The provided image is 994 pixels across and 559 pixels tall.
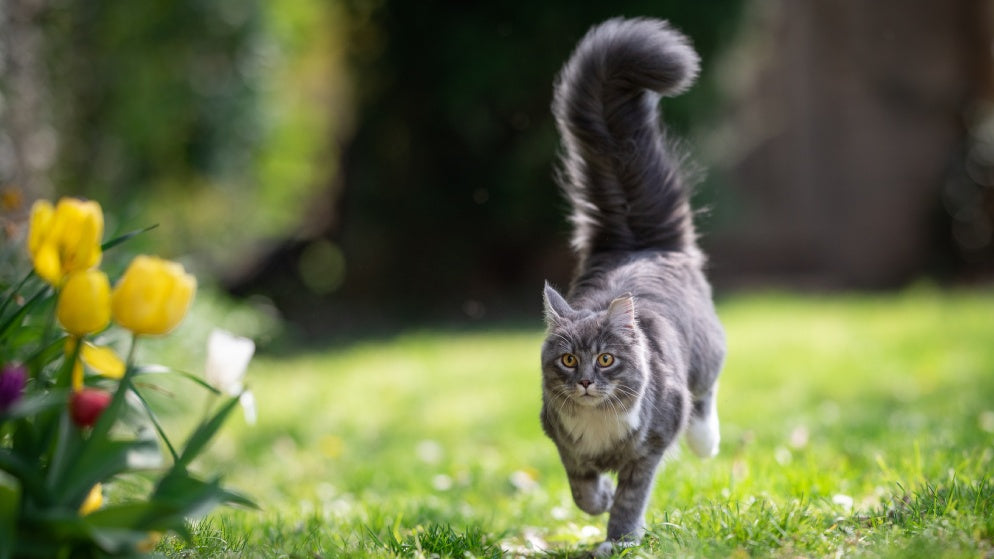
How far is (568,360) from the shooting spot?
287 centimetres

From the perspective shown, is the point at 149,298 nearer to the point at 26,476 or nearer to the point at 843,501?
the point at 26,476

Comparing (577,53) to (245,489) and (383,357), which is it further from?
(383,357)

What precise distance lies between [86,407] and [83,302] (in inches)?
8.4

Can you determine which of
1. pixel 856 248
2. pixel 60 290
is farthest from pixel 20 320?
pixel 856 248

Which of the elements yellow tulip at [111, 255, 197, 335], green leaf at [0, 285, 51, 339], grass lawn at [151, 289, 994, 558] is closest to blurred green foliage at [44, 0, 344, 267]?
grass lawn at [151, 289, 994, 558]

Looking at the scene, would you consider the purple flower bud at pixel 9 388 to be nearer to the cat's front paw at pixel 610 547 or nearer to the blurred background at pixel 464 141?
the cat's front paw at pixel 610 547

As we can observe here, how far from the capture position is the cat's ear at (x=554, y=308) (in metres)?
2.94

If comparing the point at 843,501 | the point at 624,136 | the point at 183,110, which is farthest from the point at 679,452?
the point at 183,110

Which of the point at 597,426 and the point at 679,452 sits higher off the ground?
the point at 597,426

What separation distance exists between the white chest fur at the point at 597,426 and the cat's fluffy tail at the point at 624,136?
895mm

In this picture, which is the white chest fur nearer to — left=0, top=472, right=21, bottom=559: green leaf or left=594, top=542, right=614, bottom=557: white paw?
left=594, top=542, right=614, bottom=557: white paw

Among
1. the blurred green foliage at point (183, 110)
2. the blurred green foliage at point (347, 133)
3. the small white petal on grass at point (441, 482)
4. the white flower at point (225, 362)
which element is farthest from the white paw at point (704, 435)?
the blurred green foliage at point (183, 110)

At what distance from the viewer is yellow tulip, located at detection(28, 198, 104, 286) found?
2047 millimetres

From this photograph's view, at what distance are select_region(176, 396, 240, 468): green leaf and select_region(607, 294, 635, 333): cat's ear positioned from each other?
3.77 feet
